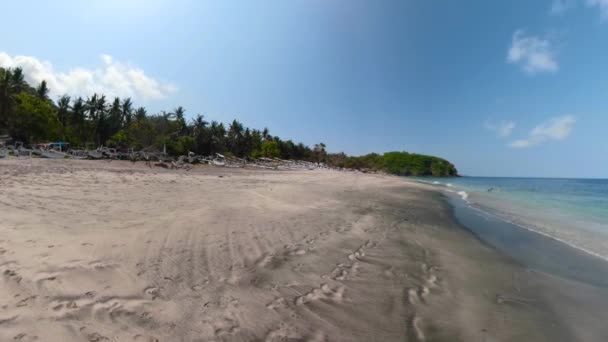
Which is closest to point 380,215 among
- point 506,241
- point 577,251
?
point 506,241

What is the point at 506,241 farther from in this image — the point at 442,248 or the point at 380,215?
the point at 380,215

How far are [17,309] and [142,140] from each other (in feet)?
167

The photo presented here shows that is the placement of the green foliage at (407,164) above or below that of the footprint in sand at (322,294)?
above

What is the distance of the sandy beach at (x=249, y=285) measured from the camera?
7.91 feet

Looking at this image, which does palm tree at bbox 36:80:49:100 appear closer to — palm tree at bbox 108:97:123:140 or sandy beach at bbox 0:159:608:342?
palm tree at bbox 108:97:123:140

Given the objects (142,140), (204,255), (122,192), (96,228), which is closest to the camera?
(204,255)

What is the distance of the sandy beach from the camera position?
7.91ft

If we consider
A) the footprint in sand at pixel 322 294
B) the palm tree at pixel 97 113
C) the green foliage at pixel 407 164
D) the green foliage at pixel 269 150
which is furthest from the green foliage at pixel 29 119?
the green foliage at pixel 407 164

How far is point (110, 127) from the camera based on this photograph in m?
51.0

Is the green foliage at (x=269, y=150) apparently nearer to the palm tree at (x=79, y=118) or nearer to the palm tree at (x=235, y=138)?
the palm tree at (x=235, y=138)

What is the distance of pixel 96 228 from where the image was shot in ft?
14.8

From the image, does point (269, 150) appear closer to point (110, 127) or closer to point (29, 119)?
point (110, 127)

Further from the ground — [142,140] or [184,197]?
[142,140]

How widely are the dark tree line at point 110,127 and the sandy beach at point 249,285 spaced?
44.9 m
